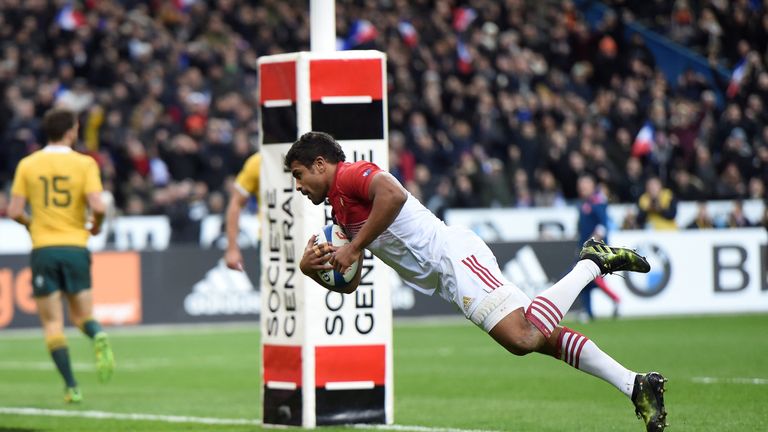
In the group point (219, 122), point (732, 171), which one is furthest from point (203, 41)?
point (732, 171)

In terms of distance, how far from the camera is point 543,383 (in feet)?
43.7

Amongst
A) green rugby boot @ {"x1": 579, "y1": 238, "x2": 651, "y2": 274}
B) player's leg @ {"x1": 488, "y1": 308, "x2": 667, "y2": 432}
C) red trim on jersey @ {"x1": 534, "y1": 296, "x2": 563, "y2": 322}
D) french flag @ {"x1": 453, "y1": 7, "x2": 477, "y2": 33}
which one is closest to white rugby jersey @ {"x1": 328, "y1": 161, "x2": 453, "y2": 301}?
player's leg @ {"x1": 488, "y1": 308, "x2": 667, "y2": 432}

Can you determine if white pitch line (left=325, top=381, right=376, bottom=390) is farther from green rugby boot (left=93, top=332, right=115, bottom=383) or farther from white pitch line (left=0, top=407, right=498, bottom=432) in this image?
green rugby boot (left=93, top=332, right=115, bottom=383)

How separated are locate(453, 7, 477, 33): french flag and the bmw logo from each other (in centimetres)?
1010

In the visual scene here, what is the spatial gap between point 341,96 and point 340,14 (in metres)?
20.7

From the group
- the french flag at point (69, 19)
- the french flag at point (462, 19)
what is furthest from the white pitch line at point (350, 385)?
the french flag at point (462, 19)

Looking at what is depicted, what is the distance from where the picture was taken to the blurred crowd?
Result: 25547mm

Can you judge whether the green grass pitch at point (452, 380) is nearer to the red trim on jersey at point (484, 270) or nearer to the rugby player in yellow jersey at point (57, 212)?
the rugby player in yellow jersey at point (57, 212)

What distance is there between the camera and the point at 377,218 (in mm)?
Answer: 7715

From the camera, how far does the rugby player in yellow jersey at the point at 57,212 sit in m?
12.1

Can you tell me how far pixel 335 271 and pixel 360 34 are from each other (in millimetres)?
20616

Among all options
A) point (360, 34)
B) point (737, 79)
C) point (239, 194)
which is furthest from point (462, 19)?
point (239, 194)

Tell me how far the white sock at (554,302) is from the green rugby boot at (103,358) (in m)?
4.83

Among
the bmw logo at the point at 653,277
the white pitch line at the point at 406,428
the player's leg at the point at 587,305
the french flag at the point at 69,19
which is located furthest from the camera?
the french flag at the point at 69,19
